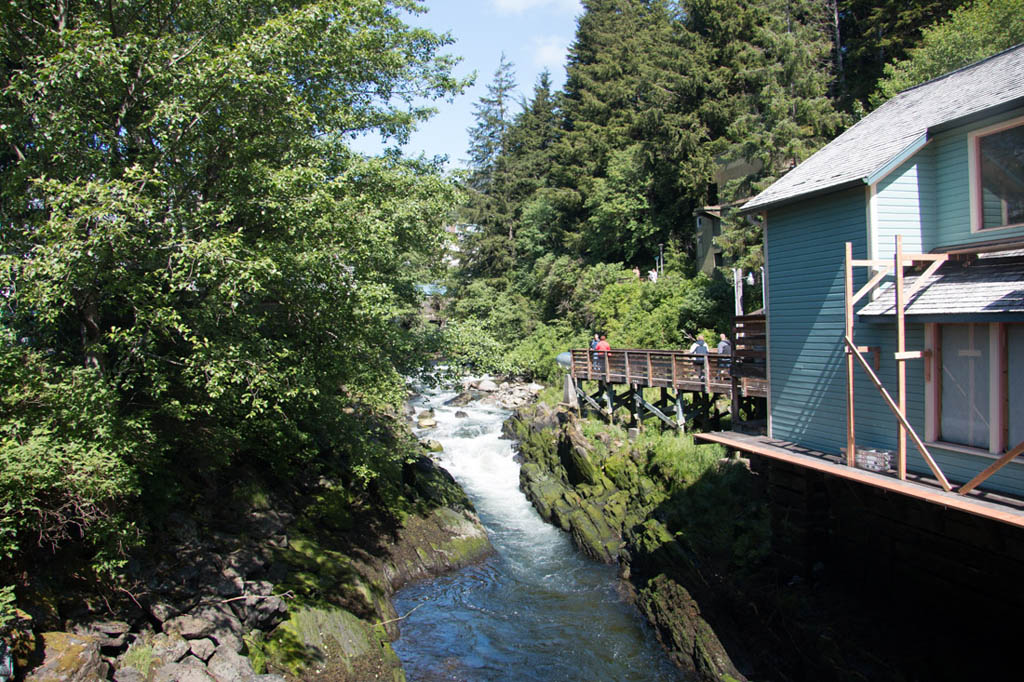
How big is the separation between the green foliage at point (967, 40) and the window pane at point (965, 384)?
1667 cm

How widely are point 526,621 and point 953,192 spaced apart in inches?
413

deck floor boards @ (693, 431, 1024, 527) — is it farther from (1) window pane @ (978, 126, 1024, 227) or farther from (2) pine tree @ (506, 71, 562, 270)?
(2) pine tree @ (506, 71, 562, 270)

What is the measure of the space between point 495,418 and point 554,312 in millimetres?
13950

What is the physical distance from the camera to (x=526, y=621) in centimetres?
1244

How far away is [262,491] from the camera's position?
12.6 metres

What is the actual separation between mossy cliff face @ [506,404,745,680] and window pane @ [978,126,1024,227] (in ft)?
25.8

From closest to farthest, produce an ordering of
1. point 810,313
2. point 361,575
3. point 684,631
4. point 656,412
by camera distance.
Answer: point 810,313 < point 684,631 < point 361,575 < point 656,412

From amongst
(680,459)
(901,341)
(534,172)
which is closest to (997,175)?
(901,341)

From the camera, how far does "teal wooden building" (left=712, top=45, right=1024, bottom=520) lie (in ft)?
26.1

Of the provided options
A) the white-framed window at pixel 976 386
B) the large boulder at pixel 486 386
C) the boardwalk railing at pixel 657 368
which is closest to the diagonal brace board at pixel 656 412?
the boardwalk railing at pixel 657 368

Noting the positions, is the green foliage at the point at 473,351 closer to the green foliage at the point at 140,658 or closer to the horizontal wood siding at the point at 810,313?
the horizontal wood siding at the point at 810,313

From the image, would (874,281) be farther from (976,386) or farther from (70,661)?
(70,661)

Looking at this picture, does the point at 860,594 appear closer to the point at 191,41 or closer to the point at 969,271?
the point at 969,271

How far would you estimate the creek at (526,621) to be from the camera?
10.7 metres
